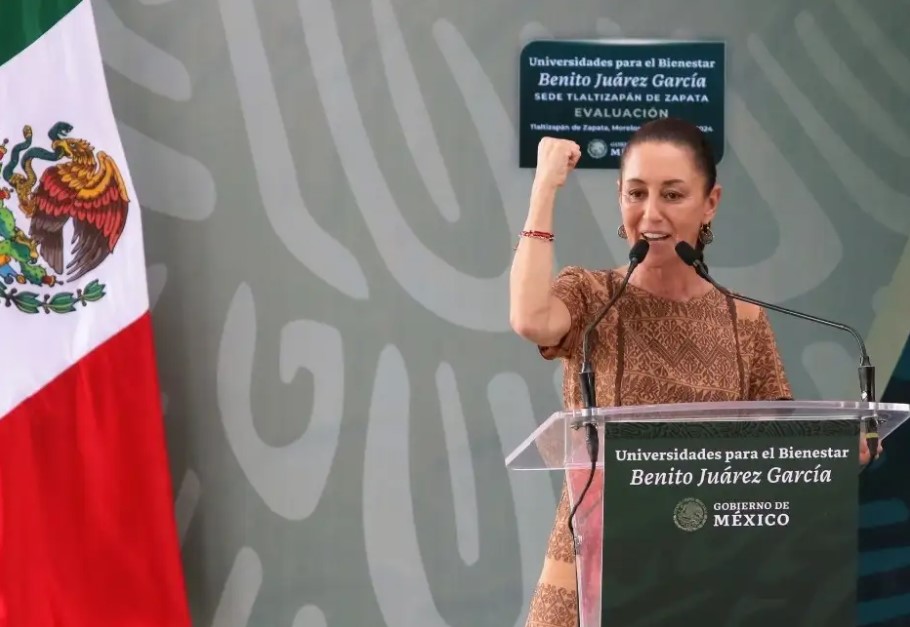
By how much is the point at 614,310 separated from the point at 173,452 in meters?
1.72

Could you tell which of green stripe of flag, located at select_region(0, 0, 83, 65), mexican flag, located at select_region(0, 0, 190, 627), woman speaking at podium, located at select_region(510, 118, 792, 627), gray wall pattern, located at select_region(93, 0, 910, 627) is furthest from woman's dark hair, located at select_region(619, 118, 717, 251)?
green stripe of flag, located at select_region(0, 0, 83, 65)

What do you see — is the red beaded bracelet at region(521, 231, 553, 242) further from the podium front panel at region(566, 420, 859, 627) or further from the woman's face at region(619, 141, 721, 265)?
the podium front panel at region(566, 420, 859, 627)

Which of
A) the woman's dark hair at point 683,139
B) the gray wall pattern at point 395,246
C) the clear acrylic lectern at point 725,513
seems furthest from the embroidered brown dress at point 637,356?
the gray wall pattern at point 395,246

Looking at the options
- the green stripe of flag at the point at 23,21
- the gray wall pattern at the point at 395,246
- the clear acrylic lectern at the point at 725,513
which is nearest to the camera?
the clear acrylic lectern at the point at 725,513

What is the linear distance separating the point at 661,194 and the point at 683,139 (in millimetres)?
106

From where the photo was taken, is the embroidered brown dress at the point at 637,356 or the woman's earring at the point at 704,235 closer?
the embroidered brown dress at the point at 637,356

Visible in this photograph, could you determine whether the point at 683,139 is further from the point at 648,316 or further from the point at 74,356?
the point at 74,356

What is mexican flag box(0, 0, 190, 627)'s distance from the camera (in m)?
2.82

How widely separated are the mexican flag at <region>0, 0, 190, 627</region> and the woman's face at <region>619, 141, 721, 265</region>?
5.39ft

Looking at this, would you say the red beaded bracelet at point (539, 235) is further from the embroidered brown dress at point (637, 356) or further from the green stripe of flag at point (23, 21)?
the green stripe of flag at point (23, 21)

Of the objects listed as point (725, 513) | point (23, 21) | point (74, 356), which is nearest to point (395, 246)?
point (74, 356)

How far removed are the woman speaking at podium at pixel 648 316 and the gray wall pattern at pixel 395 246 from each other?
1310 millimetres

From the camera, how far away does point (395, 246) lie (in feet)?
10.4

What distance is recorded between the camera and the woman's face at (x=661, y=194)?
5.87 feet
